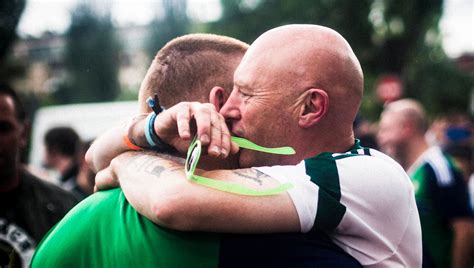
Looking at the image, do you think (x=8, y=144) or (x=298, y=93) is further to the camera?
(x=8, y=144)

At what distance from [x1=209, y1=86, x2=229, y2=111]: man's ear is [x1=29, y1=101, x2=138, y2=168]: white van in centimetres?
723

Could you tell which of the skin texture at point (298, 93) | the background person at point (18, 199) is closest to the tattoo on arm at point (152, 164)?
the skin texture at point (298, 93)

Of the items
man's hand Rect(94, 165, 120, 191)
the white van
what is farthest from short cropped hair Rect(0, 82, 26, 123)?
the white van

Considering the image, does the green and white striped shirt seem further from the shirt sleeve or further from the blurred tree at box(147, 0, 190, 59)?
the blurred tree at box(147, 0, 190, 59)

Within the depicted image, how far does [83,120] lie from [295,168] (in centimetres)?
831

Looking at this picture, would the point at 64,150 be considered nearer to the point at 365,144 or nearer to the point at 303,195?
the point at 365,144

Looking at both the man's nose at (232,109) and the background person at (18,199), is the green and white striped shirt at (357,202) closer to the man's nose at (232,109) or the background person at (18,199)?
the man's nose at (232,109)

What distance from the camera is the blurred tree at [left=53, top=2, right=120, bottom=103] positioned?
48.6 m

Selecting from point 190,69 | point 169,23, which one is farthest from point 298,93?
point 169,23

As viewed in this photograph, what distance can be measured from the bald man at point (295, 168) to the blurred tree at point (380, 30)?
2210cm

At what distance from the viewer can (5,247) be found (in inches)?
148

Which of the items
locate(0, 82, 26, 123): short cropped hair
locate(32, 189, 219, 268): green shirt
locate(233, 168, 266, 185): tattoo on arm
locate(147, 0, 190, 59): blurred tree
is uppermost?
locate(233, 168, 266, 185): tattoo on arm

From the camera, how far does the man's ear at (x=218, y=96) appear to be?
2074 millimetres

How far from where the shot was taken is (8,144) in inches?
164
